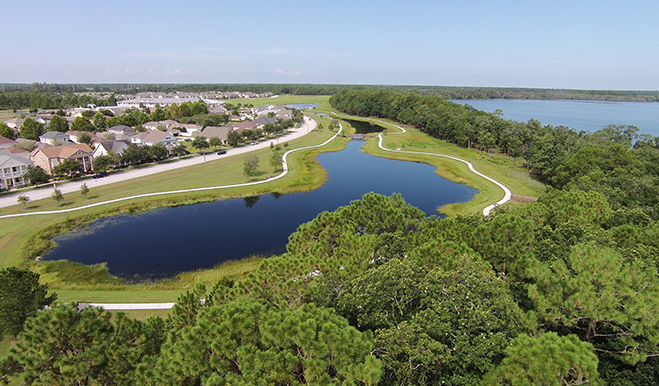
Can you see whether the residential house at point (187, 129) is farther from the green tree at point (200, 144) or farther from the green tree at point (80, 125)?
the green tree at point (200, 144)

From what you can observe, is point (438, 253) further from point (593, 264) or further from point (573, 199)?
point (573, 199)

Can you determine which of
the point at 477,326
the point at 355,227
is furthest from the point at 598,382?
the point at 355,227

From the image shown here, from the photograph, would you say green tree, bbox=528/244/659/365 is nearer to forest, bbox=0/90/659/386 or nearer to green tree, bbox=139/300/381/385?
forest, bbox=0/90/659/386

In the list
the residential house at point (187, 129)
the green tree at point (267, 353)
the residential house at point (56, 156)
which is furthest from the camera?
the residential house at point (187, 129)

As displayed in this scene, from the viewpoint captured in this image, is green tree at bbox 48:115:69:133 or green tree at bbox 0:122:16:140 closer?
green tree at bbox 0:122:16:140

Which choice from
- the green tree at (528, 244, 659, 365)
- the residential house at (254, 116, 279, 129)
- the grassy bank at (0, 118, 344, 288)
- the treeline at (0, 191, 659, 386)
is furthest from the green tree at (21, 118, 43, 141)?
the green tree at (528, 244, 659, 365)

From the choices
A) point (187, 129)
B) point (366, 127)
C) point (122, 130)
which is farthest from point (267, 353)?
point (366, 127)

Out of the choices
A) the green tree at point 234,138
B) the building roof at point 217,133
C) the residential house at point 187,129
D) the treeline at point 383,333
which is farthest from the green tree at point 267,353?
the residential house at point 187,129

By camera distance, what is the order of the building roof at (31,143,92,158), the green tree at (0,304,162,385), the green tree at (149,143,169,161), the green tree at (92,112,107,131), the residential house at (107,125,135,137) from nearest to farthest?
1. the green tree at (0,304,162,385)
2. the building roof at (31,143,92,158)
3. the green tree at (149,143,169,161)
4. the residential house at (107,125,135,137)
5. the green tree at (92,112,107,131)
